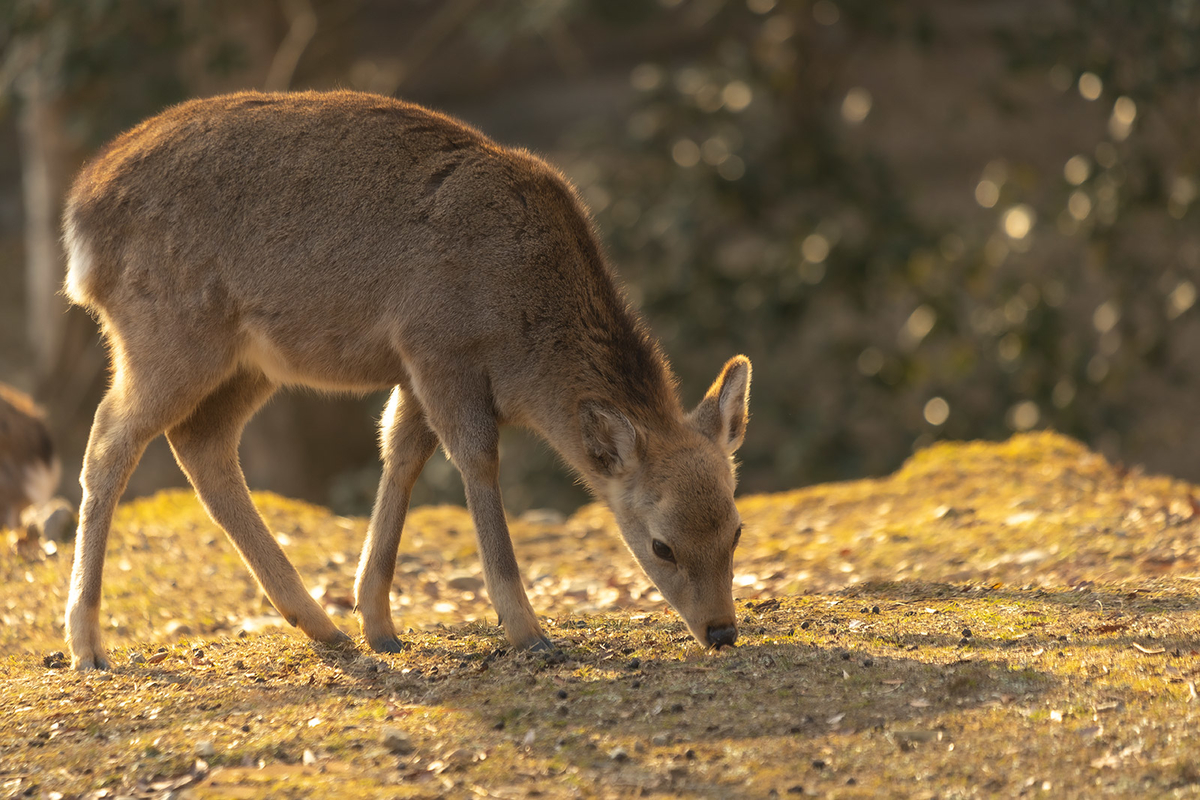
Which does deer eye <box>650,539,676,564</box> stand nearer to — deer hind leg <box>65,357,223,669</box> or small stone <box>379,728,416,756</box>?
small stone <box>379,728,416,756</box>

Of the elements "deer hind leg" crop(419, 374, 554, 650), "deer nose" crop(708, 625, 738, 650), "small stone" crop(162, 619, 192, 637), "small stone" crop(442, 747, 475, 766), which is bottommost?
"small stone" crop(162, 619, 192, 637)

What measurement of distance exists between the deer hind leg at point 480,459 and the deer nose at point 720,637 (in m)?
0.71

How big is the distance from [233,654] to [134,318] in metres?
1.48

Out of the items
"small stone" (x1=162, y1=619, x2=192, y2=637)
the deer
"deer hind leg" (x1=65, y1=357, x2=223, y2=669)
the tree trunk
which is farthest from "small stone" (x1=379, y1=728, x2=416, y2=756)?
the tree trunk

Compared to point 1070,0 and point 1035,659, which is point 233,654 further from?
point 1070,0

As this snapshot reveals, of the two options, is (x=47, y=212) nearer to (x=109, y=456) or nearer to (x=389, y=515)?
(x=109, y=456)

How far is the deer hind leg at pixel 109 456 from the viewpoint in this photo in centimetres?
549

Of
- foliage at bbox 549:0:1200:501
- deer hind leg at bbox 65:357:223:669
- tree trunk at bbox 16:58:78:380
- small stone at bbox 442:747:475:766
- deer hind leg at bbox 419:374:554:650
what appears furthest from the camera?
tree trunk at bbox 16:58:78:380

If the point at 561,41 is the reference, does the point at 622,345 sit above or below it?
below

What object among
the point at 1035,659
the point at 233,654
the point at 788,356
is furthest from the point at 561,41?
the point at 1035,659

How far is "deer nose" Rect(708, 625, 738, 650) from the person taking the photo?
499cm

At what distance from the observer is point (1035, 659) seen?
4617 millimetres

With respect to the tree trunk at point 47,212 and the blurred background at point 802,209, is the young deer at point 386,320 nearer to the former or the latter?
the blurred background at point 802,209

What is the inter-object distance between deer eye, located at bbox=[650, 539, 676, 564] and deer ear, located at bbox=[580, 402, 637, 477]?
323 mm
